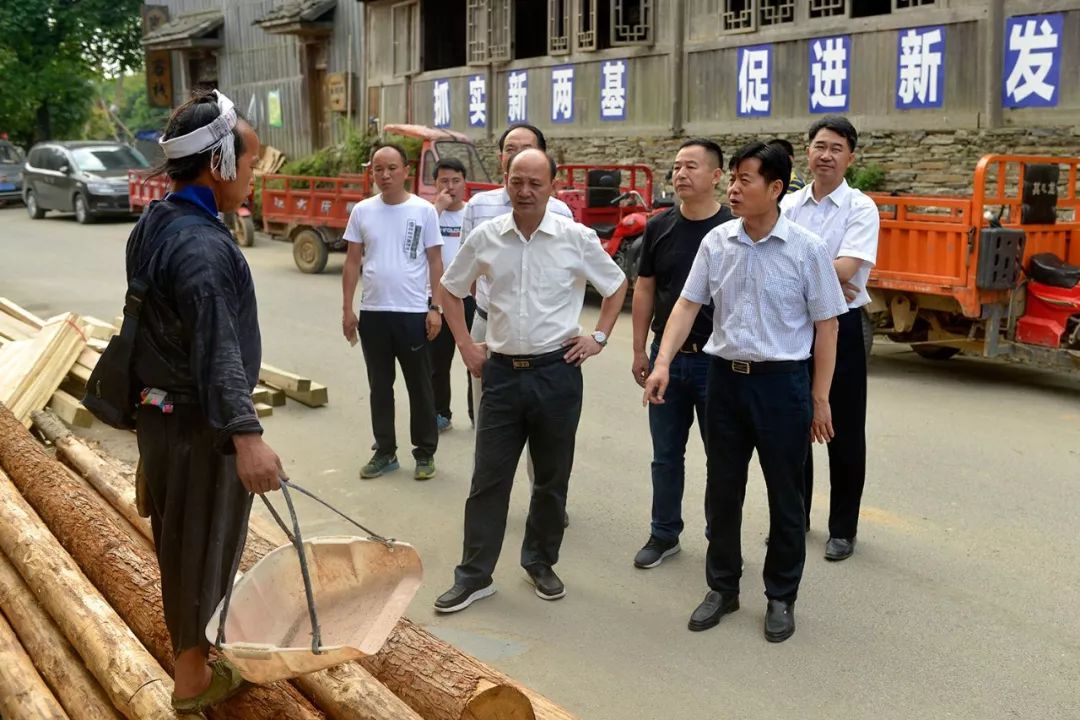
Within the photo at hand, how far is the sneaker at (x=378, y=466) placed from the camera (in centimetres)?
675

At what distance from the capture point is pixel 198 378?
294 cm

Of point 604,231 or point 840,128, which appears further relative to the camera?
point 604,231

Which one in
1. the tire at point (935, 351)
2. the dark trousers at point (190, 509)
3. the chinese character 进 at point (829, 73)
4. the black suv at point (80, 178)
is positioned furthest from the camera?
the black suv at point (80, 178)

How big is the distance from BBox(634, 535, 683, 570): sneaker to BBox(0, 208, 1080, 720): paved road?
0.19 ft

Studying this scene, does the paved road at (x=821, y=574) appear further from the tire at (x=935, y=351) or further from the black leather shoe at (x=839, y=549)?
the tire at (x=935, y=351)

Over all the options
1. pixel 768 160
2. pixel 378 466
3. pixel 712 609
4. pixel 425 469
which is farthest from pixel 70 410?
pixel 768 160

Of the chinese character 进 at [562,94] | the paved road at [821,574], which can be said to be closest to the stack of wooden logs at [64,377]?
the paved road at [821,574]

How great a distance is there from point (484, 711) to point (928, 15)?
40.5ft

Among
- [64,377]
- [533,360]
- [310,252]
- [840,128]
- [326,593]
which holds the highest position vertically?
[840,128]

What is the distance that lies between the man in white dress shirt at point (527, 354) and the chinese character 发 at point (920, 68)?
32.2 ft

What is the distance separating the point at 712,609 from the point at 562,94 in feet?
51.0

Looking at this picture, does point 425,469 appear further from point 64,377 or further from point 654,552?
point 64,377

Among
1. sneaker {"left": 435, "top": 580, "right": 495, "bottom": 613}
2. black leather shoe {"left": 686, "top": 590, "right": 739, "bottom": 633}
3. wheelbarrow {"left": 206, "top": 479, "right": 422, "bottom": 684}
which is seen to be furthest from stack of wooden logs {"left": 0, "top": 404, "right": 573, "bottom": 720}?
black leather shoe {"left": 686, "top": 590, "right": 739, "bottom": 633}

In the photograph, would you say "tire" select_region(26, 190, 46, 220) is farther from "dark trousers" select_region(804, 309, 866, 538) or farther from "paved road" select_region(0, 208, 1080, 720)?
"dark trousers" select_region(804, 309, 866, 538)
